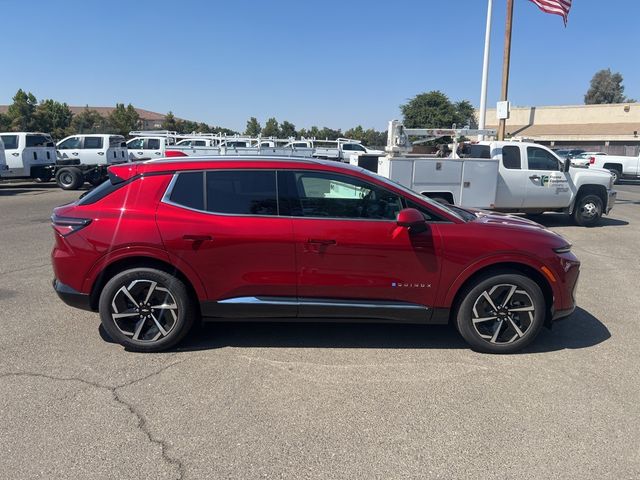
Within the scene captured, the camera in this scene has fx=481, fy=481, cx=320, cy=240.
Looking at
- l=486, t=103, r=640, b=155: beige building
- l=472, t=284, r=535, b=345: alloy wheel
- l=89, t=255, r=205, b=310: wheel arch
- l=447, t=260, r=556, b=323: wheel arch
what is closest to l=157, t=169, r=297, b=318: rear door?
l=89, t=255, r=205, b=310: wheel arch

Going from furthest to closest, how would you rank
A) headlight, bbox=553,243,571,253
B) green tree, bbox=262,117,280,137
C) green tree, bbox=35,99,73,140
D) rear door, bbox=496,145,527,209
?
1. green tree, bbox=262,117,280,137
2. green tree, bbox=35,99,73,140
3. rear door, bbox=496,145,527,209
4. headlight, bbox=553,243,571,253

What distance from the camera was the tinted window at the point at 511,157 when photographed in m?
10.9

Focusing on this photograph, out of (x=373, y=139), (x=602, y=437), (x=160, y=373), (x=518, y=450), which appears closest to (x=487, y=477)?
(x=518, y=450)

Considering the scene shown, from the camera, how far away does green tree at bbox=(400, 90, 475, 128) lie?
50500 millimetres

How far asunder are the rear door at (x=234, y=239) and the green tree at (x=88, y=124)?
51.8 metres

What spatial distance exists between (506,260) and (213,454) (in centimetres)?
278

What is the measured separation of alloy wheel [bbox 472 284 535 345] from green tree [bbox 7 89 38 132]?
4831 cm

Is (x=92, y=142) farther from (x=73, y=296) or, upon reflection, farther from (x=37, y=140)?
(x=73, y=296)

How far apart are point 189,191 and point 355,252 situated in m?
1.51

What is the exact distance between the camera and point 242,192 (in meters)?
4.13

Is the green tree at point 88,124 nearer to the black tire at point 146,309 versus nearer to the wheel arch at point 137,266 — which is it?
the wheel arch at point 137,266

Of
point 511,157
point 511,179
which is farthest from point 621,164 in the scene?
point 511,179

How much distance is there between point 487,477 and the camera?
2.67 m

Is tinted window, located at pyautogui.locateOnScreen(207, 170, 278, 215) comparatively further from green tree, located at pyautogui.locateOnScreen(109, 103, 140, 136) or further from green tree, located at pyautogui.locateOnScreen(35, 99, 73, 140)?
green tree, located at pyautogui.locateOnScreen(109, 103, 140, 136)
